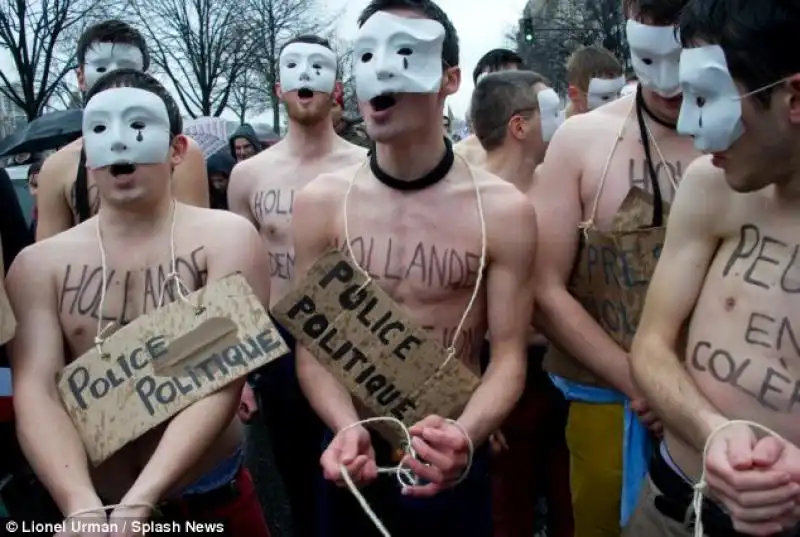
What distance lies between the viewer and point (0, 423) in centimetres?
317

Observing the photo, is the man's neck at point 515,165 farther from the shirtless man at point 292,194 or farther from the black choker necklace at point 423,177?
the black choker necklace at point 423,177

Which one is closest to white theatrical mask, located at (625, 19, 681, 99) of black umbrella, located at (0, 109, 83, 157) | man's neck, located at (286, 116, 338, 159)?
man's neck, located at (286, 116, 338, 159)

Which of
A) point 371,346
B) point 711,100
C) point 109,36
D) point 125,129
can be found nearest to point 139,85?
point 125,129

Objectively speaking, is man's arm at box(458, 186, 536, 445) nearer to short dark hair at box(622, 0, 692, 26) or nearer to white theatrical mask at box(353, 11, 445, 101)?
white theatrical mask at box(353, 11, 445, 101)

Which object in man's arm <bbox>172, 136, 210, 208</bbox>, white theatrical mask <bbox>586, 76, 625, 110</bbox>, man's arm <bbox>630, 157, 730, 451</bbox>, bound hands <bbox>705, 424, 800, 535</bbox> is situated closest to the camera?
bound hands <bbox>705, 424, 800, 535</bbox>

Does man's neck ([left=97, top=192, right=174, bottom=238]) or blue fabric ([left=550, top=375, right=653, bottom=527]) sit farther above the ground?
man's neck ([left=97, top=192, right=174, bottom=238])

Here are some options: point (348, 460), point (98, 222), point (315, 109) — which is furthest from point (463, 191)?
point (315, 109)

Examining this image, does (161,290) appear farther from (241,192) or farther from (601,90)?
(601,90)

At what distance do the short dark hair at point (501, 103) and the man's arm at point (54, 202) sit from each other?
1.95 metres

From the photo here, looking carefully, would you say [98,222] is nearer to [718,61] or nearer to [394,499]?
[394,499]

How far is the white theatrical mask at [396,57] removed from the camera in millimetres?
2783

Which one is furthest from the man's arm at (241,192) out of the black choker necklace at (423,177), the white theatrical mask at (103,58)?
the black choker necklace at (423,177)

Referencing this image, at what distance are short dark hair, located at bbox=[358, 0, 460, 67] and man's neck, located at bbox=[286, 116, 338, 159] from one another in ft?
6.08

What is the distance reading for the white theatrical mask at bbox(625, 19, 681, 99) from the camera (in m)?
2.89
